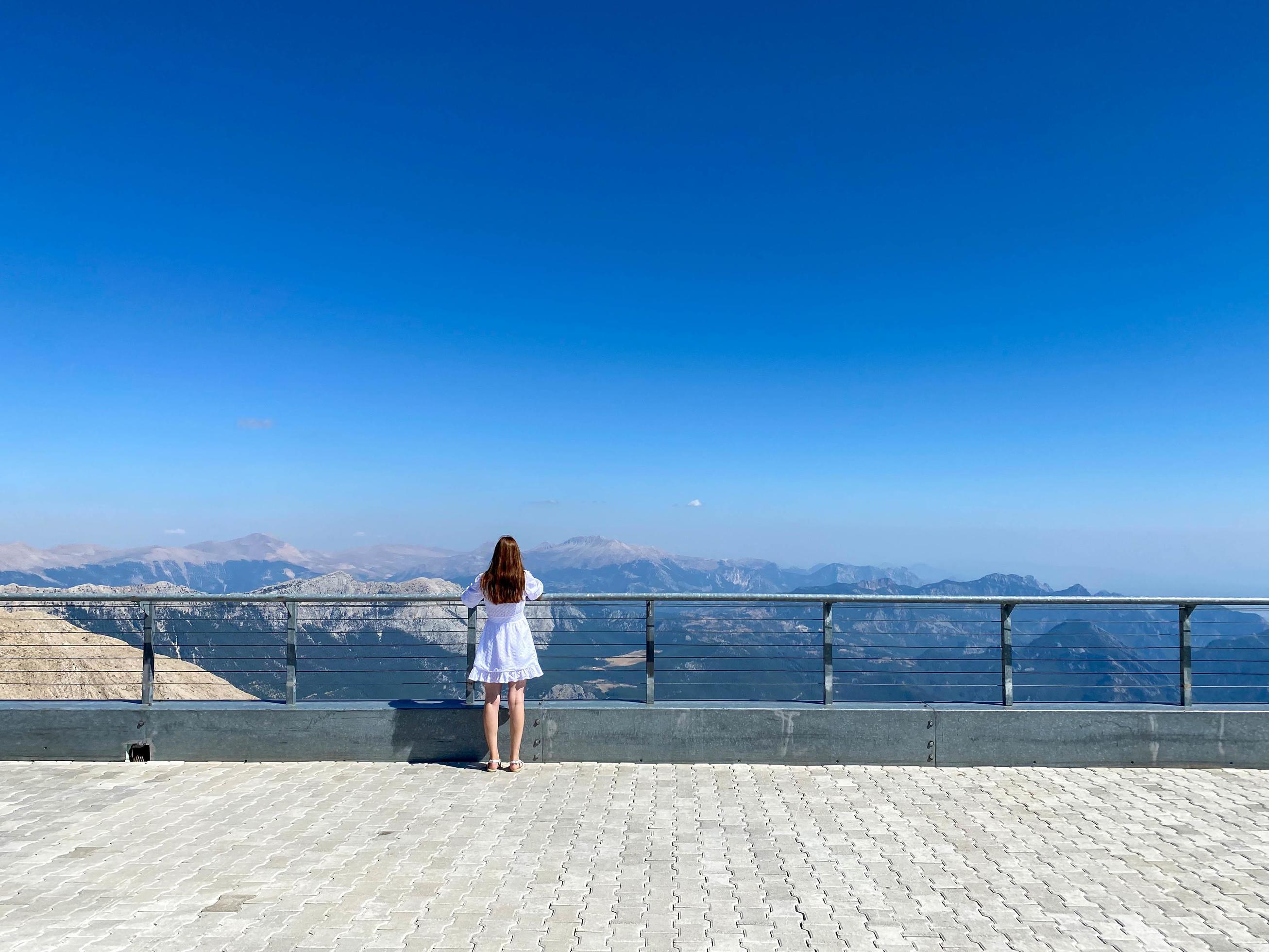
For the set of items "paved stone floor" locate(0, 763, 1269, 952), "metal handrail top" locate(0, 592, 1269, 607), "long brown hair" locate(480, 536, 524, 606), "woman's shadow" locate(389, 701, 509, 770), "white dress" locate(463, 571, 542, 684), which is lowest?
"paved stone floor" locate(0, 763, 1269, 952)

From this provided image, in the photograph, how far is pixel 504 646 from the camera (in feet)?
22.0

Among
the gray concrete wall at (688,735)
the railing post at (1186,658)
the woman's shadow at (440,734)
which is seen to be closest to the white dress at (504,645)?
the woman's shadow at (440,734)

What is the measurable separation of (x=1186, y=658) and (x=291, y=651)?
26.5 ft

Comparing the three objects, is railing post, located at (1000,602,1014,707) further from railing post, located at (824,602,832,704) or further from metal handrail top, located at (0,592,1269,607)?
railing post, located at (824,602,832,704)

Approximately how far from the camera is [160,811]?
5.71 metres

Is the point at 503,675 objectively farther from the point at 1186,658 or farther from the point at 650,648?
the point at 1186,658

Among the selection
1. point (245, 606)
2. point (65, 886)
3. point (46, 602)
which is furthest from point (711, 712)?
point (46, 602)

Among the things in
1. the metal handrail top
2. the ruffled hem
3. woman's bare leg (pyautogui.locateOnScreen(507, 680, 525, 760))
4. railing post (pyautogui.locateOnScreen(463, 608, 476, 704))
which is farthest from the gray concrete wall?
the metal handrail top

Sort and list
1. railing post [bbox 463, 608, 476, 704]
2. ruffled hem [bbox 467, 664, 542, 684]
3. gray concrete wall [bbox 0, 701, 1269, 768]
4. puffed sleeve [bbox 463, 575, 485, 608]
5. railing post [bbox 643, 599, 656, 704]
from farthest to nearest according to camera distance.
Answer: railing post [bbox 643, 599, 656, 704] → railing post [bbox 463, 608, 476, 704] → gray concrete wall [bbox 0, 701, 1269, 768] → puffed sleeve [bbox 463, 575, 485, 608] → ruffled hem [bbox 467, 664, 542, 684]

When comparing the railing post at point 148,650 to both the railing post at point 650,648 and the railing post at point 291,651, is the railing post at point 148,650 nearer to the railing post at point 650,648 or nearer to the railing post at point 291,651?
the railing post at point 291,651

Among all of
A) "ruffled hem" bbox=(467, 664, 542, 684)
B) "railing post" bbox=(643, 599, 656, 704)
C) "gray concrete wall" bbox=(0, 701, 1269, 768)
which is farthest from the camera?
"railing post" bbox=(643, 599, 656, 704)

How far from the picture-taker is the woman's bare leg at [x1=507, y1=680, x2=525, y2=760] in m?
6.72

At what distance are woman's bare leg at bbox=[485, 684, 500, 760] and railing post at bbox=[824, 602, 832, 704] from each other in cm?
275

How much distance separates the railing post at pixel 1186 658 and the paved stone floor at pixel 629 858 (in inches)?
27.0
